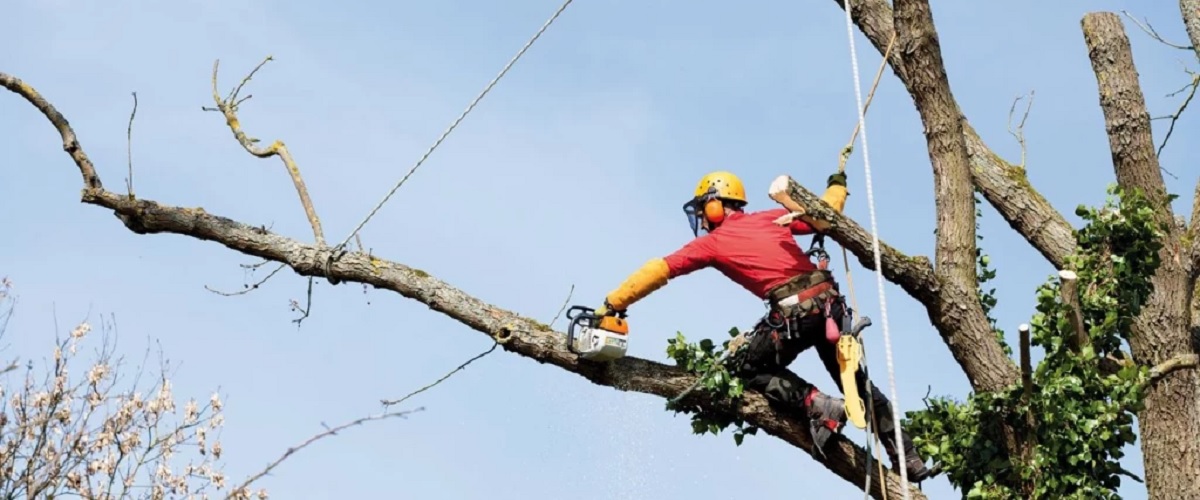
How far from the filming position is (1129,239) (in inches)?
314

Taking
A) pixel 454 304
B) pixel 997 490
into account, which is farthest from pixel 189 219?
pixel 997 490

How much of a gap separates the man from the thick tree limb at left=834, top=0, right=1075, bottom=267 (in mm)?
1847

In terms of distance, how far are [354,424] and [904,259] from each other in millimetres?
2725

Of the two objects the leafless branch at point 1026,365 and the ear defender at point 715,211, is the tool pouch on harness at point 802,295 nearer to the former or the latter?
the ear defender at point 715,211

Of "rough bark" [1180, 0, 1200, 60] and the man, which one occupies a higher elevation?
"rough bark" [1180, 0, 1200, 60]

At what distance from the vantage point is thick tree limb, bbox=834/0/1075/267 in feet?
30.1

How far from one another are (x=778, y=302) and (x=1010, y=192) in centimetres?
235

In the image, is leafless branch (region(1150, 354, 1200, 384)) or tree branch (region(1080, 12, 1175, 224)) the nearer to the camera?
leafless branch (region(1150, 354, 1200, 384))

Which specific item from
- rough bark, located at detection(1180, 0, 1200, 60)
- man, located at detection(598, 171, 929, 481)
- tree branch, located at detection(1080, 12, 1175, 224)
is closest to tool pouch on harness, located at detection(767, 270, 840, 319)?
man, located at detection(598, 171, 929, 481)

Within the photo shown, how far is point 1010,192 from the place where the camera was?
9.35 meters

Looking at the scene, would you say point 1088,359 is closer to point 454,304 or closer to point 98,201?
point 454,304

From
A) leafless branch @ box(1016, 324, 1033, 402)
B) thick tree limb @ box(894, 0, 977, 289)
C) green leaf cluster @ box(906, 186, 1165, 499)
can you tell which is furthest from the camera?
thick tree limb @ box(894, 0, 977, 289)

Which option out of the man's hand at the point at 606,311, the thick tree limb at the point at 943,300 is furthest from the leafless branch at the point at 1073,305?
the man's hand at the point at 606,311

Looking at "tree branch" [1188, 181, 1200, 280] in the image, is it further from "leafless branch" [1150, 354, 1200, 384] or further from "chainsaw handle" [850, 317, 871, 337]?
"chainsaw handle" [850, 317, 871, 337]
